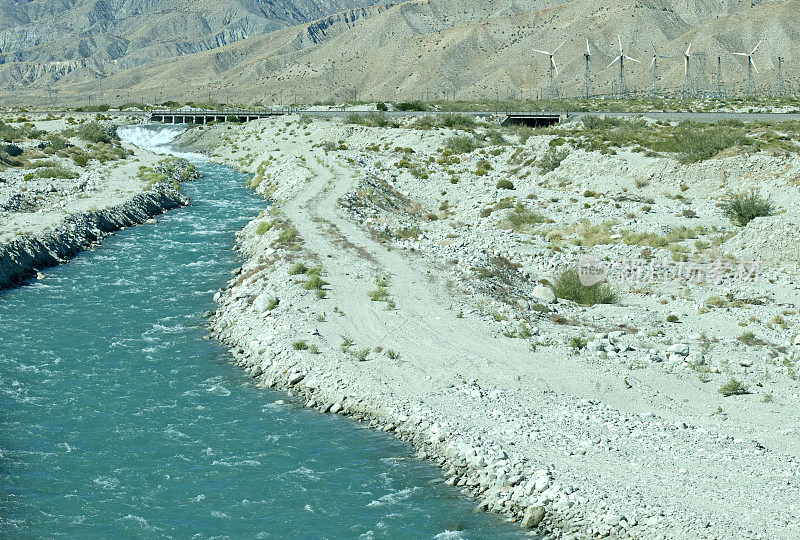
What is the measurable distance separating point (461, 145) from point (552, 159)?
53.2ft

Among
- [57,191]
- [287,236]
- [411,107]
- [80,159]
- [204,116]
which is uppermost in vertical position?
[204,116]

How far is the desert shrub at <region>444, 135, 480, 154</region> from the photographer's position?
76.2 meters

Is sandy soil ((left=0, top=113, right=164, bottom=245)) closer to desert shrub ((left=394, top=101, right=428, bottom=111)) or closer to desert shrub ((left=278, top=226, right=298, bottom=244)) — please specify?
desert shrub ((left=278, top=226, right=298, bottom=244))

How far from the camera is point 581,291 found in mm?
32375

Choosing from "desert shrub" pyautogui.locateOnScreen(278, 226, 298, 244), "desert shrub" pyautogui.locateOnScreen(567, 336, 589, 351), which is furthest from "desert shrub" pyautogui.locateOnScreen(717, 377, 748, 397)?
"desert shrub" pyautogui.locateOnScreen(278, 226, 298, 244)

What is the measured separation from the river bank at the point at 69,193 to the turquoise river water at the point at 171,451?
817 centimetres

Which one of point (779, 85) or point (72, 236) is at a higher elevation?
point (72, 236)

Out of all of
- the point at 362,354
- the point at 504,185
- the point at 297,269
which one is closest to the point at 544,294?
the point at 362,354

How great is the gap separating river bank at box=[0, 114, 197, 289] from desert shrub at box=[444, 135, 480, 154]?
24.6 metres

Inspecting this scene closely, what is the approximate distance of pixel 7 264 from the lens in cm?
3700

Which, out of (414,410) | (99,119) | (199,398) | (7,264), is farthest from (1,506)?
(99,119)

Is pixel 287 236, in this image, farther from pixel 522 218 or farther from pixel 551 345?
pixel 551 345

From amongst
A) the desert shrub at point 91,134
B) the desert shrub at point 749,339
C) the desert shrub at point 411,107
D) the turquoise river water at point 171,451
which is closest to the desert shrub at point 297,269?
the turquoise river water at point 171,451

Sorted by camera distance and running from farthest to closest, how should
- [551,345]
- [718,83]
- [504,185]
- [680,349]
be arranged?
[718,83]
[504,185]
[551,345]
[680,349]
